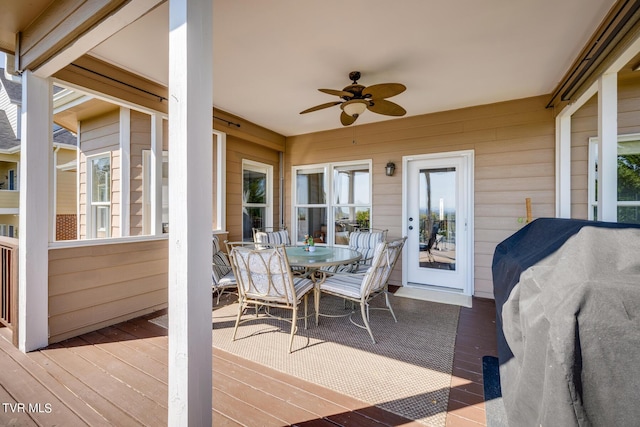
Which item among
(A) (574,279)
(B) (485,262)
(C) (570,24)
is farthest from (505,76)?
(A) (574,279)

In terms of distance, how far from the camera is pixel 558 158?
3475 mm

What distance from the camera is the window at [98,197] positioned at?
441cm

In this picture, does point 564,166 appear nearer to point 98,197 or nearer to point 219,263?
point 219,263

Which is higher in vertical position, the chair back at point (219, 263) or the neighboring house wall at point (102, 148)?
the neighboring house wall at point (102, 148)

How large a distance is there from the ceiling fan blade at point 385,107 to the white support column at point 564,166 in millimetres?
2057

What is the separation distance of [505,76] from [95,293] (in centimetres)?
491

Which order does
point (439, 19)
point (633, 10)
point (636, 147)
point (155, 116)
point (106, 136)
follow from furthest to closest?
point (106, 136) < point (155, 116) < point (636, 147) < point (439, 19) < point (633, 10)

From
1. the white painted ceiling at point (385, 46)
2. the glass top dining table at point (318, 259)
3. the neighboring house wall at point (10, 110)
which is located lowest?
the glass top dining table at point (318, 259)

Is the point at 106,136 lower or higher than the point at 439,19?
lower

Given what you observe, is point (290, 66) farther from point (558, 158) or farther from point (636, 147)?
point (636, 147)

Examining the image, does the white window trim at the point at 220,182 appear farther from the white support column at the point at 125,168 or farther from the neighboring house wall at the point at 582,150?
the neighboring house wall at the point at 582,150

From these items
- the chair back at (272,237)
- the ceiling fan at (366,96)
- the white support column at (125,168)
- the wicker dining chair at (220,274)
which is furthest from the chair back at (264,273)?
the white support column at (125,168)

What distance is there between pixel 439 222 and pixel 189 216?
3913 mm

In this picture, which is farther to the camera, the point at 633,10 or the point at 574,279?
the point at 633,10
